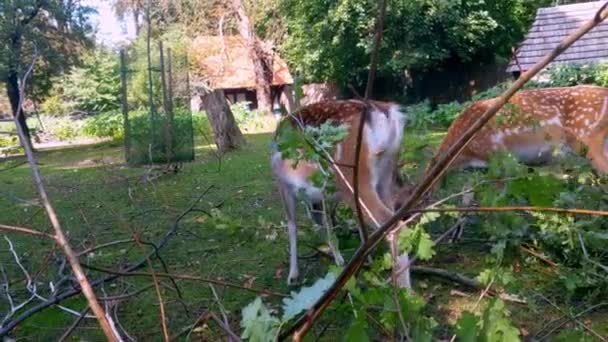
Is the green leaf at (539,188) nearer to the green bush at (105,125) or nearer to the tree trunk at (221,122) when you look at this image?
the tree trunk at (221,122)

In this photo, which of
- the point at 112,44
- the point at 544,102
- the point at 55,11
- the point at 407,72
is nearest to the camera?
the point at 544,102

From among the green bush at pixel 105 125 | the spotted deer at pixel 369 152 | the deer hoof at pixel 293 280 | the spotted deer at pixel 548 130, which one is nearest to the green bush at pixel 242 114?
the green bush at pixel 105 125

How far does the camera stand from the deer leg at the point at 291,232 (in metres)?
4.06

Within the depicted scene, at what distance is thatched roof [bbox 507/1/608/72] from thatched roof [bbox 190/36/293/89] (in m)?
14.3

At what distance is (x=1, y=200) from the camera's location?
899cm

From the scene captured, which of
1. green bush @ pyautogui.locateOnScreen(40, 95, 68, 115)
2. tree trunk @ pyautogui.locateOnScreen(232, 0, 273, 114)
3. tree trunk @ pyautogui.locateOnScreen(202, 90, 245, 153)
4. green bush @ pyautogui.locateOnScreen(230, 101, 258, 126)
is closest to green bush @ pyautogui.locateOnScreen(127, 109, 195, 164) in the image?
tree trunk @ pyautogui.locateOnScreen(202, 90, 245, 153)

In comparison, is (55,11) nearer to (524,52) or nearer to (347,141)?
(524,52)

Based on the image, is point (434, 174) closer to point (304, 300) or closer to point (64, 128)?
point (304, 300)

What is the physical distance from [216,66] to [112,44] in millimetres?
5542

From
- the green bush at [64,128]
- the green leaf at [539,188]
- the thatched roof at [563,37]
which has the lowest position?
the green bush at [64,128]

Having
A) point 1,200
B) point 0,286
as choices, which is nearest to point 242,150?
point 1,200

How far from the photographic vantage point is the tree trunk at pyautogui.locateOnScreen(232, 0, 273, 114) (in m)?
31.8

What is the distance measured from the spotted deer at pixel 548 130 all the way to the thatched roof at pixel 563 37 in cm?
→ 1444

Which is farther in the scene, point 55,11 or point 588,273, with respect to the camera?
point 55,11
